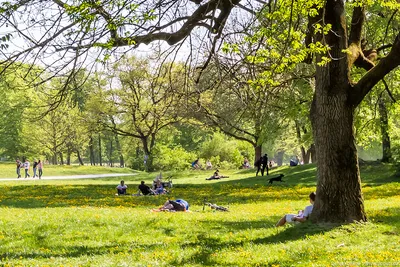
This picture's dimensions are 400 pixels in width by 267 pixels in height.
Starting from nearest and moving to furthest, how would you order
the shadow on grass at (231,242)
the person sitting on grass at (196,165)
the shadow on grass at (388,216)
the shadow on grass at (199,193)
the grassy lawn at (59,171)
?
the shadow on grass at (231,242)
the shadow on grass at (388,216)
the shadow on grass at (199,193)
the grassy lawn at (59,171)
the person sitting on grass at (196,165)

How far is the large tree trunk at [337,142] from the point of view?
34.4 ft

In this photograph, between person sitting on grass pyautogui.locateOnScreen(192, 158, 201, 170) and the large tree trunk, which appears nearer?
the large tree trunk

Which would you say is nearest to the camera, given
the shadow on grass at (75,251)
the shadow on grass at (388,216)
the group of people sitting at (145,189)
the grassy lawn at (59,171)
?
the shadow on grass at (75,251)

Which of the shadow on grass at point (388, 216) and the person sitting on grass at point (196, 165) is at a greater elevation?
the person sitting on grass at point (196, 165)

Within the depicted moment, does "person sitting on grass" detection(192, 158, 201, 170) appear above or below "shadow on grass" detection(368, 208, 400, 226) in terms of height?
above

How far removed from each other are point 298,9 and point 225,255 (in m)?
4.72

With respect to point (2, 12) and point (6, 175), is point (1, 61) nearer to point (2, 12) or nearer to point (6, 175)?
point (2, 12)

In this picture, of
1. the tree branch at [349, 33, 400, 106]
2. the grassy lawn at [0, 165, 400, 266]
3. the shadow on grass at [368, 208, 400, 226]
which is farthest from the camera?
the shadow on grass at [368, 208, 400, 226]

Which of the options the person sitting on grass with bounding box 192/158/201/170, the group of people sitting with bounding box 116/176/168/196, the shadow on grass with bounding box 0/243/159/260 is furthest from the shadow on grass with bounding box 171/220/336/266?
the person sitting on grass with bounding box 192/158/201/170

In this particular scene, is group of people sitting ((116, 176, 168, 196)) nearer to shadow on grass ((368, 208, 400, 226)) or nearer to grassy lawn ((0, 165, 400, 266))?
grassy lawn ((0, 165, 400, 266))

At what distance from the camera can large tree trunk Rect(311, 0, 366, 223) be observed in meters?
10.5

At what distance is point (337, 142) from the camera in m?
10.5

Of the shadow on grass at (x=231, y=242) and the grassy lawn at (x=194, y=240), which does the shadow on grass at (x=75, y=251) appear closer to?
the grassy lawn at (x=194, y=240)

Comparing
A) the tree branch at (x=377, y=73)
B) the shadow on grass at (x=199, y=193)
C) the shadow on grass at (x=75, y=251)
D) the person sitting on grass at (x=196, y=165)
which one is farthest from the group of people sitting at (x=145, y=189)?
the person sitting on grass at (x=196, y=165)
